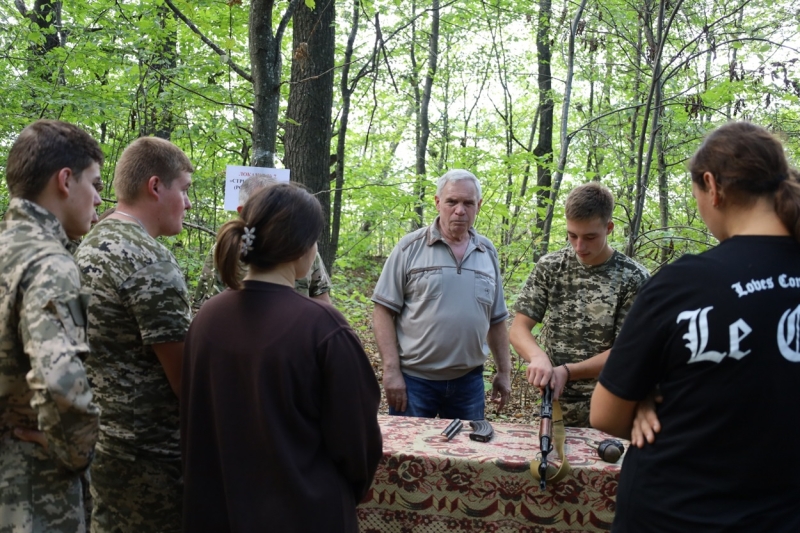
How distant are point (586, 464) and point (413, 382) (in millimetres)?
1212

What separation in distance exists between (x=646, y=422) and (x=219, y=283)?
2046mm

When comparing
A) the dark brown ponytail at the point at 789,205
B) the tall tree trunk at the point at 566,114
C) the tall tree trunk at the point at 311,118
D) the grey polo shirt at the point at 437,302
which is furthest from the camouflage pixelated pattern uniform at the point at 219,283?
the tall tree trunk at the point at 566,114

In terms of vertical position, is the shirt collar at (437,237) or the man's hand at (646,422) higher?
the shirt collar at (437,237)

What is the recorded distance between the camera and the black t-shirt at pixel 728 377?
134 cm

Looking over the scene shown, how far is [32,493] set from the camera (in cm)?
155

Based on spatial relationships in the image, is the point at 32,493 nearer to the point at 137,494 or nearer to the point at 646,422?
the point at 137,494

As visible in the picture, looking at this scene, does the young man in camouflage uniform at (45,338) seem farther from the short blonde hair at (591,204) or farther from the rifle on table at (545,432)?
the short blonde hair at (591,204)

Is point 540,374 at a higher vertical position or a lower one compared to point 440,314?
lower

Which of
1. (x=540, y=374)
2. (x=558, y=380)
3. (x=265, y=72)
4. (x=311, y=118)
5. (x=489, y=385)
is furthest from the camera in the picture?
(x=489, y=385)

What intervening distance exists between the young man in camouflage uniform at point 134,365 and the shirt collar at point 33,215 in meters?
0.22

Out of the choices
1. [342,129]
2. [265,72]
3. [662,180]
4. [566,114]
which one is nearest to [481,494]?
[265,72]

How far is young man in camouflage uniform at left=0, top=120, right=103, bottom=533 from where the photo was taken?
1433 millimetres

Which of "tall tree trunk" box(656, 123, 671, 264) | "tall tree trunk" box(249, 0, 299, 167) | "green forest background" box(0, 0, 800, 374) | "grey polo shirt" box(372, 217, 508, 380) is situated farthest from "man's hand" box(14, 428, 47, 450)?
Answer: "tall tree trunk" box(656, 123, 671, 264)

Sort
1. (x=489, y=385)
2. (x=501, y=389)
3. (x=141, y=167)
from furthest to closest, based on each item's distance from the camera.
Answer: (x=489, y=385)
(x=501, y=389)
(x=141, y=167)
